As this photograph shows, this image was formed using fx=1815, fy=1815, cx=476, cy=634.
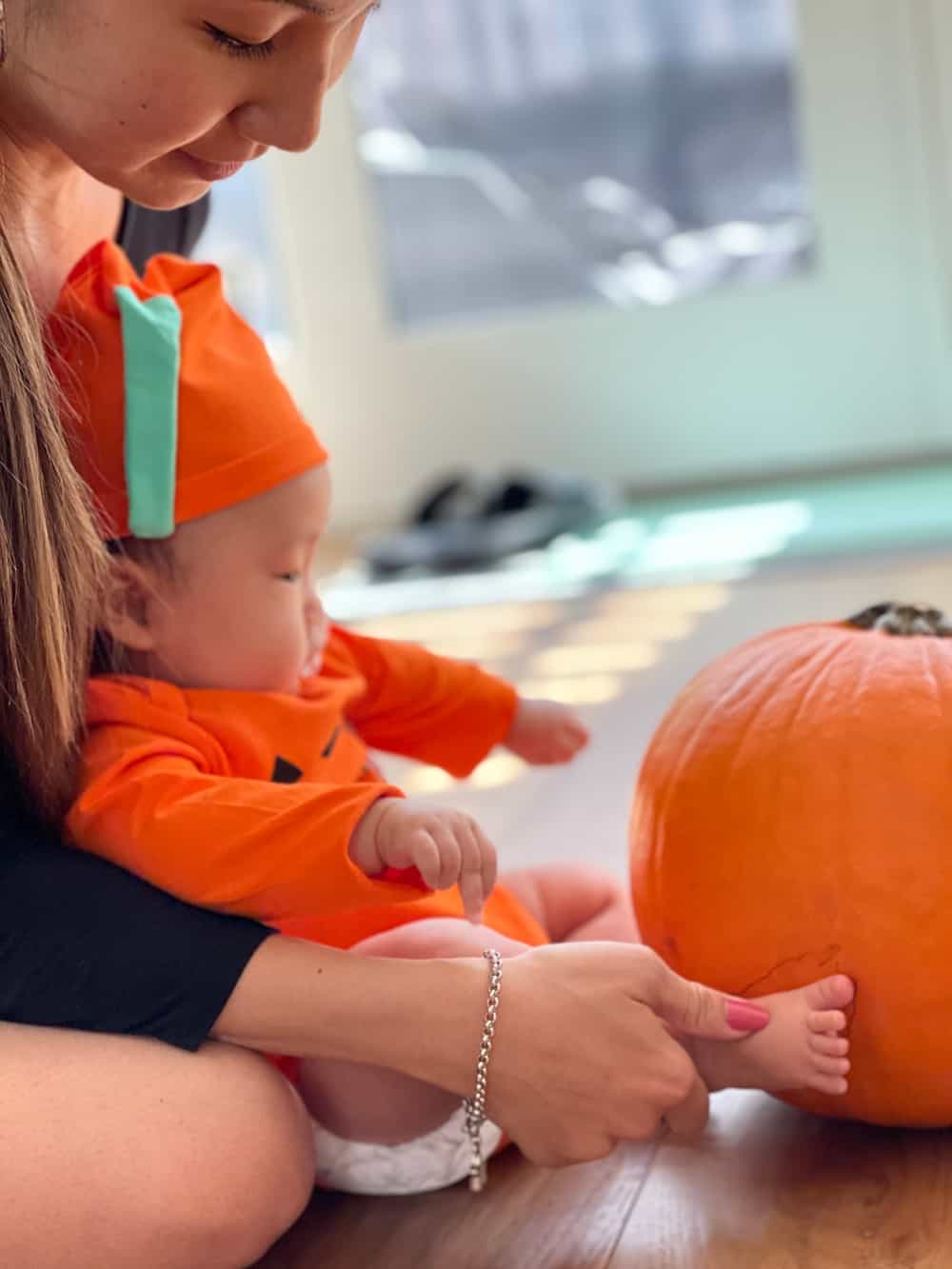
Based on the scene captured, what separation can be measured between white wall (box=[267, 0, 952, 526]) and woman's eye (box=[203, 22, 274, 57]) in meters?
1.88

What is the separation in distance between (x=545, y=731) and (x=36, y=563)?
1.37ft

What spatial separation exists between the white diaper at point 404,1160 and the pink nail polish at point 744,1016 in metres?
0.15

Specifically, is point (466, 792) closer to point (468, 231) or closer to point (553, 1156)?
point (553, 1156)

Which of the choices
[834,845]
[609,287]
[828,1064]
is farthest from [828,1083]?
[609,287]

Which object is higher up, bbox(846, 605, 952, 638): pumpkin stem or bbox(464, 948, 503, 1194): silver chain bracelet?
bbox(846, 605, 952, 638): pumpkin stem

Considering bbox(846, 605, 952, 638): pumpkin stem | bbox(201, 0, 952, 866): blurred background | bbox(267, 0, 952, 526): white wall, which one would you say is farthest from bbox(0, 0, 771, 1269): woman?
bbox(267, 0, 952, 526): white wall

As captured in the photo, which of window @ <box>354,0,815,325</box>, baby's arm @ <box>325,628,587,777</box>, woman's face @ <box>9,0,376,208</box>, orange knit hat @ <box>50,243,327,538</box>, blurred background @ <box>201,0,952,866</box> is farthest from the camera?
window @ <box>354,0,815,325</box>

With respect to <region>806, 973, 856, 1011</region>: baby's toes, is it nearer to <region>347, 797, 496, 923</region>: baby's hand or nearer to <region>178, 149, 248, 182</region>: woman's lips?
<region>347, 797, 496, 923</region>: baby's hand

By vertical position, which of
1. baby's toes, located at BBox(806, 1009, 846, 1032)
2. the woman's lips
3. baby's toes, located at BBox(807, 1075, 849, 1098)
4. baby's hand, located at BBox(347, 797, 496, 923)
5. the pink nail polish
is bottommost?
baby's toes, located at BBox(807, 1075, 849, 1098)

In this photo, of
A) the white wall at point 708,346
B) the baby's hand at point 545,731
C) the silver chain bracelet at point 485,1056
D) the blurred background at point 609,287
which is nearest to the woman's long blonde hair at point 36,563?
the silver chain bracelet at point 485,1056

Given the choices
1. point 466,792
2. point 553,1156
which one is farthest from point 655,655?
point 553,1156

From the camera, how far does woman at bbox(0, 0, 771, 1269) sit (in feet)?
2.82

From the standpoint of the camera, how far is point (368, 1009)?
89 centimetres

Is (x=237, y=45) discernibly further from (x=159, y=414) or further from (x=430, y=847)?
(x=430, y=847)
